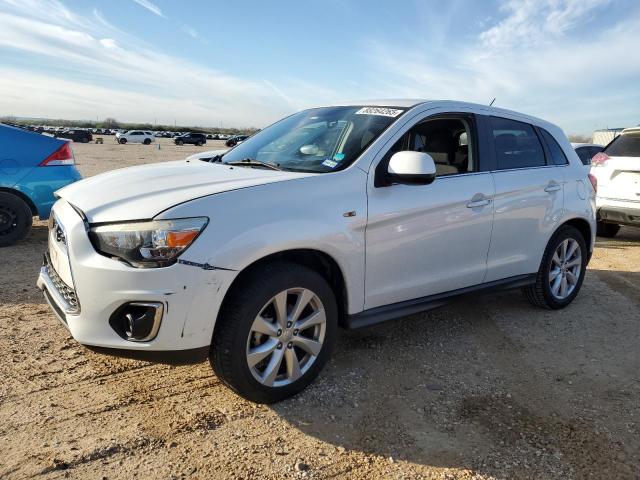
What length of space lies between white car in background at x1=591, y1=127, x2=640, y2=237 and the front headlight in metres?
6.88

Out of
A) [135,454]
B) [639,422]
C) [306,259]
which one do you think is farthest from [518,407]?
[135,454]

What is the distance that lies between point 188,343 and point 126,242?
0.58 m

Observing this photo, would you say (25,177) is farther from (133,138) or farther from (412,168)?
(133,138)

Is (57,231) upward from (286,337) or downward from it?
upward

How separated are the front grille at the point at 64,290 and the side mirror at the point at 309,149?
1.68 metres

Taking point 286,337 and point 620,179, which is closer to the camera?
point 286,337

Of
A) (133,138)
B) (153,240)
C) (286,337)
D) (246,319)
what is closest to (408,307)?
(286,337)

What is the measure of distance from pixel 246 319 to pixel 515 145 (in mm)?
2842

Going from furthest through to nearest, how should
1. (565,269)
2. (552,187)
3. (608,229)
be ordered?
(608,229), (565,269), (552,187)

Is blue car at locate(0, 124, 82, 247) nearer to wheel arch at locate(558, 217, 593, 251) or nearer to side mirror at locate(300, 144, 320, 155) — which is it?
side mirror at locate(300, 144, 320, 155)

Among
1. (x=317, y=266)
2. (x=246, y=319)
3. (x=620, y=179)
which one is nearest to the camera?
(x=246, y=319)

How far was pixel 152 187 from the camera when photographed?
9.66 feet

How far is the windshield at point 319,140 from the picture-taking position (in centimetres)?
332

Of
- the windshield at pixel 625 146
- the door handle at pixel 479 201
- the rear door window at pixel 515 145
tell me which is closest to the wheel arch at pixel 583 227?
the rear door window at pixel 515 145
